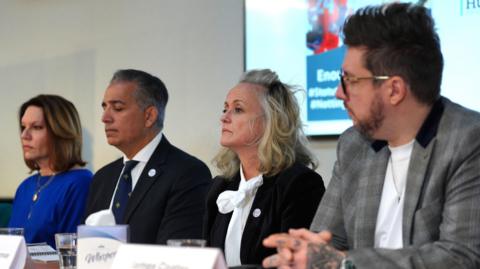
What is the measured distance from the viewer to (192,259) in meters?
1.51

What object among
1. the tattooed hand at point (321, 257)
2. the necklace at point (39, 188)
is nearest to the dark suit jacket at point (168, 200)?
→ the necklace at point (39, 188)

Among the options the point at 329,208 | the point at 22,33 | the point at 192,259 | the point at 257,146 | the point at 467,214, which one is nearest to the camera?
the point at 192,259

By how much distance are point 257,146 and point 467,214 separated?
125 cm

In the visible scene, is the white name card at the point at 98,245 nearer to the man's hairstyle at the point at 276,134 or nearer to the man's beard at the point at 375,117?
the man's beard at the point at 375,117

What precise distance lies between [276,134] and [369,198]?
36.8 inches

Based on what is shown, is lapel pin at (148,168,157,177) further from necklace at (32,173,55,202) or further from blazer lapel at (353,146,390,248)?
blazer lapel at (353,146,390,248)

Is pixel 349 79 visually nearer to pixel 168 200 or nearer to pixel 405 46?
pixel 405 46

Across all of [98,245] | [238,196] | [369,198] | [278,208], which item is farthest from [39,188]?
[369,198]

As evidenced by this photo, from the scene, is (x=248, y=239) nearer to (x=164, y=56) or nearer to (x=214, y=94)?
(x=214, y=94)

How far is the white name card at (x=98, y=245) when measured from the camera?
1.85 m

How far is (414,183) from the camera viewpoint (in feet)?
6.34

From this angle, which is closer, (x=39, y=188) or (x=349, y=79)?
(x=349, y=79)

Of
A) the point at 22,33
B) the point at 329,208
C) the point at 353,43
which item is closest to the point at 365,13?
the point at 353,43

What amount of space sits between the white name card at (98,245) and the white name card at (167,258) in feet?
0.71
